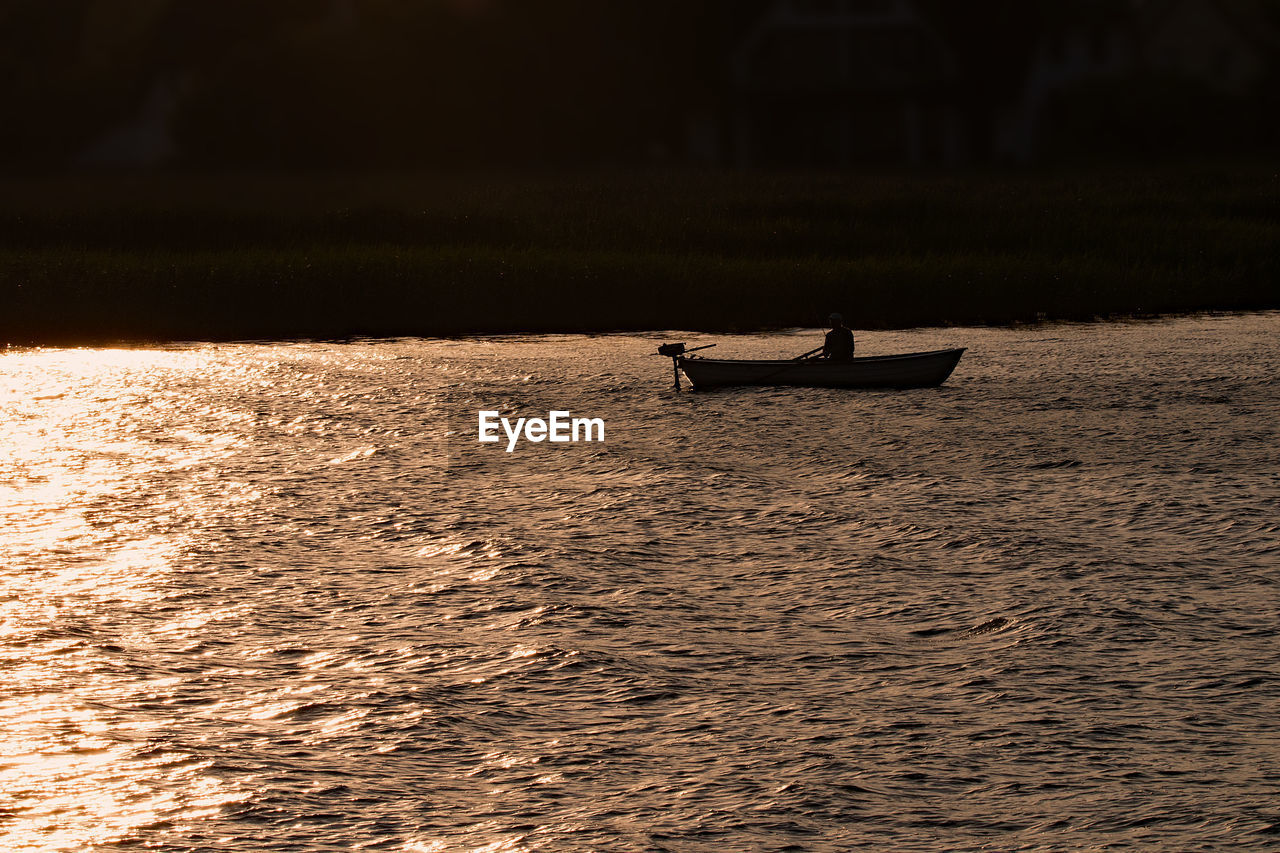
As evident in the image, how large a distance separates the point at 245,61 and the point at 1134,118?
27.3 meters

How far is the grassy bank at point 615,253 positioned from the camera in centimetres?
3134

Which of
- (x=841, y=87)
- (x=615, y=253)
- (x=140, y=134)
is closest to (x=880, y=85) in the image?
(x=841, y=87)

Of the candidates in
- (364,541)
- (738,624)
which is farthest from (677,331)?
(738,624)

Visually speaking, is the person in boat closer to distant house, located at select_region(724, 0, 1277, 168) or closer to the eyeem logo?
the eyeem logo

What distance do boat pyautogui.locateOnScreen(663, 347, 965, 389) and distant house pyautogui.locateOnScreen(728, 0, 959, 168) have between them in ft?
112

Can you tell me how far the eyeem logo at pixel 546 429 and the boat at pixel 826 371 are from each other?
2.47m

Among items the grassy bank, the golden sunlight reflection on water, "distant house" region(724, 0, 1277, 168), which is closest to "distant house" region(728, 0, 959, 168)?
"distant house" region(724, 0, 1277, 168)

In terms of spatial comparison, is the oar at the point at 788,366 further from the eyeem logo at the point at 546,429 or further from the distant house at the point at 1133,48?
the distant house at the point at 1133,48

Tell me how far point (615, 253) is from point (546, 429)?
15.3 metres

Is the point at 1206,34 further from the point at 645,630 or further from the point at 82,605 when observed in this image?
the point at 82,605

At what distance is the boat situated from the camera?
22.2 metres

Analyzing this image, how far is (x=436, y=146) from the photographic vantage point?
5525 centimetres

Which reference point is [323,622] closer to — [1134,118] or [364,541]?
[364,541]

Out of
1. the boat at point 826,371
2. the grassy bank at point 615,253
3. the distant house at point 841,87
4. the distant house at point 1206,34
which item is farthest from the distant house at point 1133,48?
the boat at point 826,371
